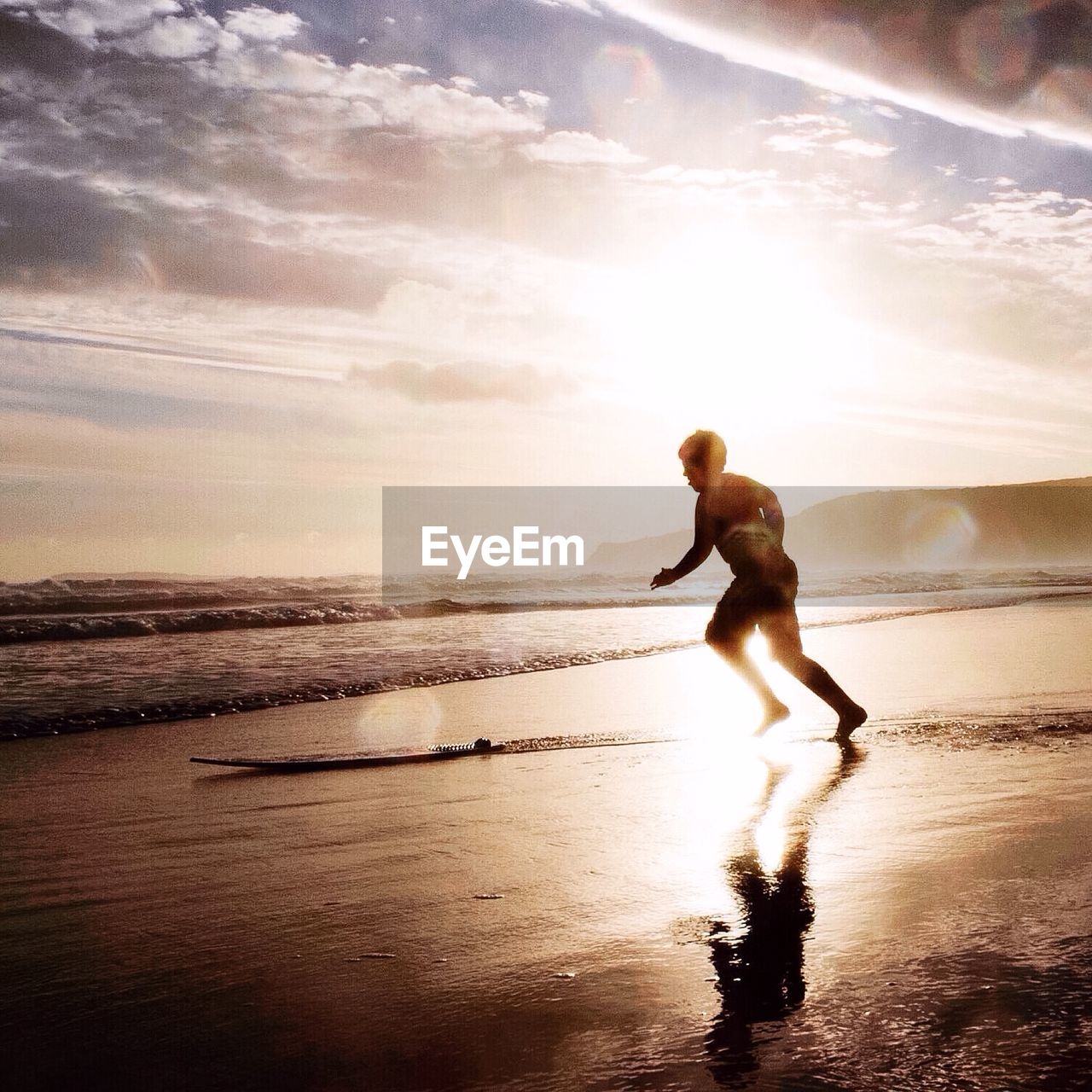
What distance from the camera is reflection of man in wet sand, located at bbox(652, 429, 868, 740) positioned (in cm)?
639

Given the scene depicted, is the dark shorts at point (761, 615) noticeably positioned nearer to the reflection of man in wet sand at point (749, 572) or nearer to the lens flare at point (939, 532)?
the reflection of man in wet sand at point (749, 572)

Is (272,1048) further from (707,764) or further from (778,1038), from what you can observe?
(707,764)

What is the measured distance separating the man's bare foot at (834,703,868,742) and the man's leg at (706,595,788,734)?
0.37 m

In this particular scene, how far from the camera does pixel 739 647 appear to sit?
256 inches

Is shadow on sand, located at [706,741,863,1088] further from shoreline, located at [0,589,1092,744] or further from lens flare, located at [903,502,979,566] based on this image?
lens flare, located at [903,502,979,566]

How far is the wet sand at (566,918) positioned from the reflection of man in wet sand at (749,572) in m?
0.39

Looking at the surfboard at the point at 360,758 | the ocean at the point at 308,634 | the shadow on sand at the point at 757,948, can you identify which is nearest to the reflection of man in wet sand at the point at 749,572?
the surfboard at the point at 360,758

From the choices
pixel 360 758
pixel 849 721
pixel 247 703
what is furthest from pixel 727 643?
pixel 247 703

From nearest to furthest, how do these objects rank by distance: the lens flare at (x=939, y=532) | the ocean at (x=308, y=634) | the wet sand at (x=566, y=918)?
1. the wet sand at (x=566, y=918)
2. the ocean at (x=308, y=634)
3. the lens flare at (x=939, y=532)

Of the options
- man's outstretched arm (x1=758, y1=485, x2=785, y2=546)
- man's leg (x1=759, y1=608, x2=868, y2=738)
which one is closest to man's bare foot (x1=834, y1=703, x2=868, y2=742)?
man's leg (x1=759, y1=608, x2=868, y2=738)

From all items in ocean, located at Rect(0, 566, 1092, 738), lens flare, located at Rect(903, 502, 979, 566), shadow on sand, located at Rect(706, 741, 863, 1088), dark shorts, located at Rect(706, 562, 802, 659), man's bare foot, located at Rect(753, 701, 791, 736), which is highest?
dark shorts, located at Rect(706, 562, 802, 659)

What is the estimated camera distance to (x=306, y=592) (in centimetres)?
3106

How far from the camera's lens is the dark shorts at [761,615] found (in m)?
6.42

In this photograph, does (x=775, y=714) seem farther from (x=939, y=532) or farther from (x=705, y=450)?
(x=939, y=532)
